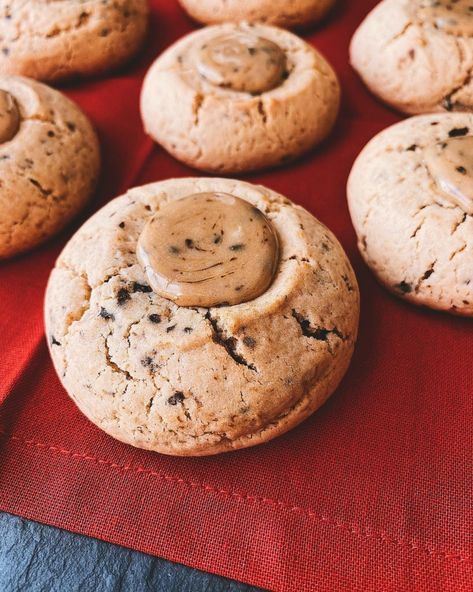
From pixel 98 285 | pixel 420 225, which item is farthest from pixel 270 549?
pixel 420 225

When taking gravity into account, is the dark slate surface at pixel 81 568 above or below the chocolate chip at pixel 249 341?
below

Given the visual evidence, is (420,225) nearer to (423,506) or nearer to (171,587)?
(423,506)

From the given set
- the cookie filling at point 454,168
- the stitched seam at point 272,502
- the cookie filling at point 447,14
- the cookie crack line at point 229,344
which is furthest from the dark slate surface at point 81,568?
the cookie filling at point 447,14

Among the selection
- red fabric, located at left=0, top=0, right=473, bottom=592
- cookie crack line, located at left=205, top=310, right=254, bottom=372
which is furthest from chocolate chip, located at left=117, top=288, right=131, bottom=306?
red fabric, located at left=0, top=0, right=473, bottom=592

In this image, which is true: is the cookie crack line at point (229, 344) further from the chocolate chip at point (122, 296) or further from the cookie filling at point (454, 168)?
the cookie filling at point (454, 168)

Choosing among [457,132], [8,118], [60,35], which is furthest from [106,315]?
[60,35]
